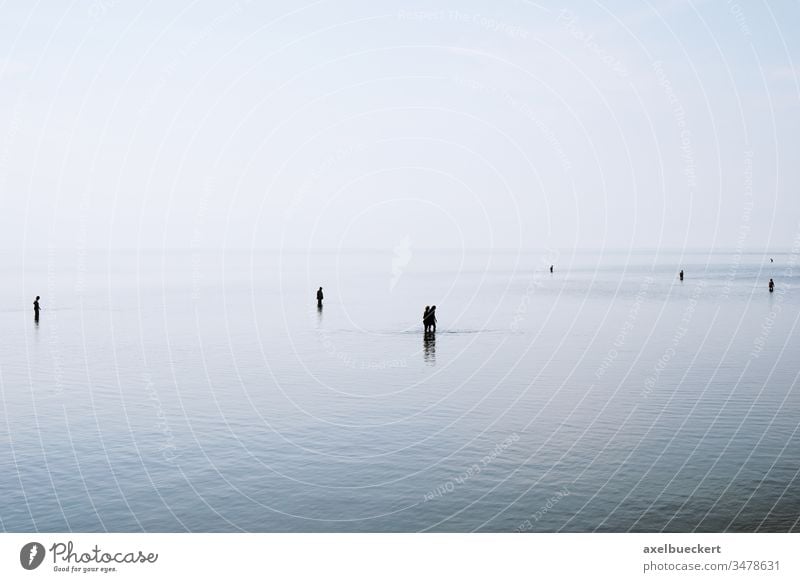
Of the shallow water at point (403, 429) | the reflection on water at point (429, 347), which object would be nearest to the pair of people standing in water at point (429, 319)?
the reflection on water at point (429, 347)

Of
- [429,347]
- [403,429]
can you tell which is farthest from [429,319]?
[403,429]

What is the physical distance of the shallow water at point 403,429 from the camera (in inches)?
982

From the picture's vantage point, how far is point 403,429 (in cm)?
3509

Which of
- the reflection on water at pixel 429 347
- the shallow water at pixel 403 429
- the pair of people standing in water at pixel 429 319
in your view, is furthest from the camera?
the pair of people standing in water at pixel 429 319

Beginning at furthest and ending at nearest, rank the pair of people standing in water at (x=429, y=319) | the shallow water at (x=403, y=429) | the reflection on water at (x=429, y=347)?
the pair of people standing in water at (x=429, y=319) → the reflection on water at (x=429, y=347) → the shallow water at (x=403, y=429)

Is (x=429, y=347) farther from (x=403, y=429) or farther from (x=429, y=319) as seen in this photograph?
(x=403, y=429)

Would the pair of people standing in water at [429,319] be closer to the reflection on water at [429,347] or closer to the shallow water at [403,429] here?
the reflection on water at [429,347]

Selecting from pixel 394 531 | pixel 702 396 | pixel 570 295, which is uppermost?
pixel 570 295

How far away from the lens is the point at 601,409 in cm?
3872

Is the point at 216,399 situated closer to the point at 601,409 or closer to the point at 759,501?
the point at 601,409

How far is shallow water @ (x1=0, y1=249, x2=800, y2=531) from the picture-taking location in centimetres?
2494

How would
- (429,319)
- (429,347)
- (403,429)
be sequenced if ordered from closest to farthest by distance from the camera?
1. (403,429)
2. (429,347)
3. (429,319)

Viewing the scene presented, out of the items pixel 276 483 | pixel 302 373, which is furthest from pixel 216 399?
pixel 276 483

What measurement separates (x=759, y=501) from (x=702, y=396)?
52.7 feet
